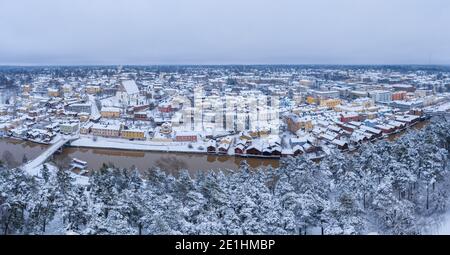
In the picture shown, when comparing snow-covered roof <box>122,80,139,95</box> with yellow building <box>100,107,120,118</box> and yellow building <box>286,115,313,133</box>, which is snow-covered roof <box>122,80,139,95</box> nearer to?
yellow building <box>100,107,120,118</box>

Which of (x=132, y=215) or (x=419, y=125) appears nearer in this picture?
(x=132, y=215)

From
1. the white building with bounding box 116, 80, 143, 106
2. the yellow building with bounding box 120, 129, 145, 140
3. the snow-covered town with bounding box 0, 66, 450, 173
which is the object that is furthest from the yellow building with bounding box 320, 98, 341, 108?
the yellow building with bounding box 120, 129, 145, 140

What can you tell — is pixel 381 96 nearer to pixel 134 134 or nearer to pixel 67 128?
pixel 134 134

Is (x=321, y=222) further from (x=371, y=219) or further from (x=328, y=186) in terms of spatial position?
(x=328, y=186)
